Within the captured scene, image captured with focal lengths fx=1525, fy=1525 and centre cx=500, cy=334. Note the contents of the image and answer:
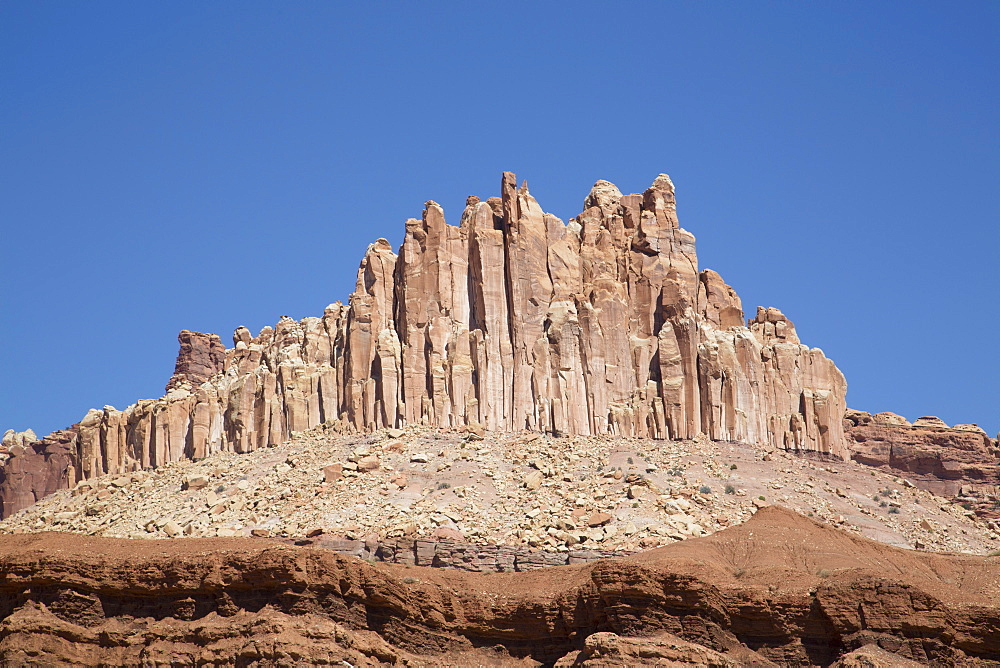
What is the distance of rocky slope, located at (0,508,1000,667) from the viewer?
3988 cm

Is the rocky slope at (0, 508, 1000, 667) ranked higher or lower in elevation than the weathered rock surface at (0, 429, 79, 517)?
lower

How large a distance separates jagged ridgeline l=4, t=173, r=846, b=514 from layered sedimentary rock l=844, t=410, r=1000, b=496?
4006 millimetres

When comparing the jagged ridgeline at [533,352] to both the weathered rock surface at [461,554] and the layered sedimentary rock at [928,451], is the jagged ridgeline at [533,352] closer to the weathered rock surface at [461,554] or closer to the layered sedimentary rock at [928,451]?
the layered sedimentary rock at [928,451]

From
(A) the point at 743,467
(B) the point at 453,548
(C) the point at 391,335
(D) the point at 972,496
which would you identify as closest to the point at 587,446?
(A) the point at 743,467

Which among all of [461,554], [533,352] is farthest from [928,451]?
[461,554]

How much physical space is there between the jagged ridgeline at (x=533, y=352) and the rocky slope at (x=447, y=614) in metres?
42.8

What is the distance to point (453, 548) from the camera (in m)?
64.9

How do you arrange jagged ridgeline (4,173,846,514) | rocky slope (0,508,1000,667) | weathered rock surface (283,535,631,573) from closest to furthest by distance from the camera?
rocky slope (0,508,1000,667), weathered rock surface (283,535,631,573), jagged ridgeline (4,173,846,514)

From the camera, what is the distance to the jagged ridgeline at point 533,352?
88312mm

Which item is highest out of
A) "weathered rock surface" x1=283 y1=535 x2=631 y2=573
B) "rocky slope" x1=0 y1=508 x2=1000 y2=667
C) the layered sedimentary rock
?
the layered sedimentary rock

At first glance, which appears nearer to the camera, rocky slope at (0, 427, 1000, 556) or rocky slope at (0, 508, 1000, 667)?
rocky slope at (0, 508, 1000, 667)

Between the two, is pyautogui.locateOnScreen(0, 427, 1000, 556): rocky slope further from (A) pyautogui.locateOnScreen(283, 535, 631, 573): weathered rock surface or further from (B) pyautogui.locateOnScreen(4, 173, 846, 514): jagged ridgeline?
(B) pyautogui.locateOnScreen(4, 173, 846, 514): jagged ridgeline

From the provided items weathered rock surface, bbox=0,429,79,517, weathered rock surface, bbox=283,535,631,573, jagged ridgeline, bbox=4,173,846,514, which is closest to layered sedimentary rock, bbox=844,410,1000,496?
jagged ridgeline, bbox=4,173,846,514

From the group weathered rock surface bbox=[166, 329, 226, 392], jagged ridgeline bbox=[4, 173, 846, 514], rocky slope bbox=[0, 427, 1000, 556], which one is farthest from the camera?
weathered rock surface bbox=[166, 329, 226, 392]
